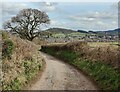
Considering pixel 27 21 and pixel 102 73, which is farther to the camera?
pixel 27 21

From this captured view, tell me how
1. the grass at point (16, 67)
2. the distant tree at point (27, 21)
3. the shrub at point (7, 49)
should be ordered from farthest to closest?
the distant tree at point (27, 21), the shrub at point (7, 49), the grass at point (16, 67)

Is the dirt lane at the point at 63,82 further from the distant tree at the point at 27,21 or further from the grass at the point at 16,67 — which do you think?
the distant tree at the point at 27,21

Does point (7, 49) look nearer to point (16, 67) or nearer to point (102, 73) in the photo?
point (16, 67)

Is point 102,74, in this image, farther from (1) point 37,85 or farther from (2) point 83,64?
(2) point 83,64

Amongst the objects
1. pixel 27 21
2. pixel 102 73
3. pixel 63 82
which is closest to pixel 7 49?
pixel 63 82

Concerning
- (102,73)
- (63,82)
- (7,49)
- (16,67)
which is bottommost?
(63,82)

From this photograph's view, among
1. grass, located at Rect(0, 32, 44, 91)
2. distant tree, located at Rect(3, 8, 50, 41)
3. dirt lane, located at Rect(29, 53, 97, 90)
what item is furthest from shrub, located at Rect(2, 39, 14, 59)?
distant tree, located at Rect(3, 8, 50, 41)

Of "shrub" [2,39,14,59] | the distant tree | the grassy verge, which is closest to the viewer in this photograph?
the grassy verge

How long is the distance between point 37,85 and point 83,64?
9.90m

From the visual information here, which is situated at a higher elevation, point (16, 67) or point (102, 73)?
point (16, 67)

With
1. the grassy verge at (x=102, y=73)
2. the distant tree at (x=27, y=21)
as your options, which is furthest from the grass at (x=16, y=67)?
the distant tree at (x=27, y=21)

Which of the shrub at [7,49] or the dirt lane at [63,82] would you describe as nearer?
the dirt lane at [63,82]

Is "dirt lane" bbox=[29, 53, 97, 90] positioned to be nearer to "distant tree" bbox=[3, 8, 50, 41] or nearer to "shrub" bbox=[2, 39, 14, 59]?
"shrub" bbox=[2, 39, 14, 59]

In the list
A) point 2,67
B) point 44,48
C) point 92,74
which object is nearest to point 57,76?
point 92,74
